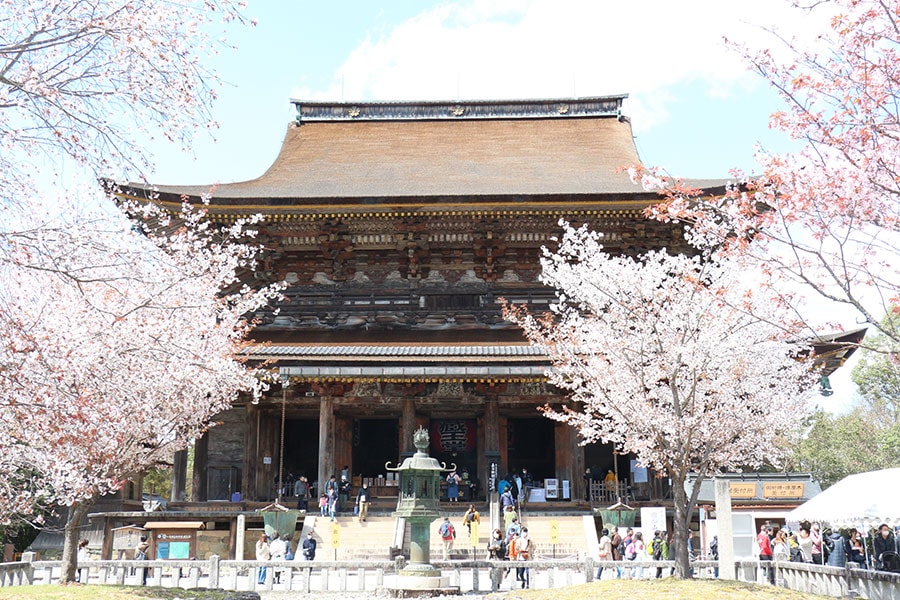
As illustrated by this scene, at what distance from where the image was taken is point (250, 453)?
2333 centimetres

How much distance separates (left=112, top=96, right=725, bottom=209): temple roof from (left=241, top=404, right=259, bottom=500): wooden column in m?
6.27

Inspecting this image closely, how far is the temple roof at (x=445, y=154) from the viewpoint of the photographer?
24.8 meters

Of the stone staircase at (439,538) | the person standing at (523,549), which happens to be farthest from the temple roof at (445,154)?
the person standing at (523,549)

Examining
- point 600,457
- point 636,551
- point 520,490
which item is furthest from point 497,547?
point 600,457

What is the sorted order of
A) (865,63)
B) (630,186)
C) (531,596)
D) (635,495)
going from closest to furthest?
(865,63) < (531,596) < (635,495) < (630,186)

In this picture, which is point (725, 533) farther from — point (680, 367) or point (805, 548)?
point (805, 548)

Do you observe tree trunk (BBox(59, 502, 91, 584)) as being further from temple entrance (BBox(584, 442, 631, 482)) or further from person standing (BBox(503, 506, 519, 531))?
temple entrance (BBox(584, 442, 631, 482))

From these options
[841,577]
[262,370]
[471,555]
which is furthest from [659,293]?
[262,370]

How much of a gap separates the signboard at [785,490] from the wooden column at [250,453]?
14.2 meters

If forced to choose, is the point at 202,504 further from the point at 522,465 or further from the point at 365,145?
the point at 365,145

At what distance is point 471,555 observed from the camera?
18.3 m

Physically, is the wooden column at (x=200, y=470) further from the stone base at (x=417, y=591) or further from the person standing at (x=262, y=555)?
the stone base at (x=417, y=591)

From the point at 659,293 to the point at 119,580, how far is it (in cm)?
1277

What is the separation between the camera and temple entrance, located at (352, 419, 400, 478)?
1070 inches
